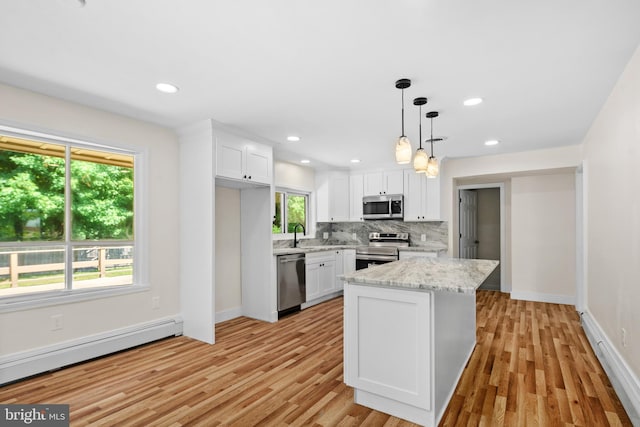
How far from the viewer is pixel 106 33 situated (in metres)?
1.97

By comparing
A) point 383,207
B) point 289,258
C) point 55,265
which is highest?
point 383,207

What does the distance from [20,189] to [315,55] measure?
2669 millimetres

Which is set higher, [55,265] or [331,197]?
[331,197]

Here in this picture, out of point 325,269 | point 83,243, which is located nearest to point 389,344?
point 83,243

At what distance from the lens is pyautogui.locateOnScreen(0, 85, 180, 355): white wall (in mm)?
2691

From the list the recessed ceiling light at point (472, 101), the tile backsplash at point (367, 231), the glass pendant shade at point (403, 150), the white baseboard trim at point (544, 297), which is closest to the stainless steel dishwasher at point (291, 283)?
the tile backsplash at point (367, 231)

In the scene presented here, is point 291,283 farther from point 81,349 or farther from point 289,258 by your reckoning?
point 81,349

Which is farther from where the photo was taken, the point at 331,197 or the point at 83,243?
the point at 331,197

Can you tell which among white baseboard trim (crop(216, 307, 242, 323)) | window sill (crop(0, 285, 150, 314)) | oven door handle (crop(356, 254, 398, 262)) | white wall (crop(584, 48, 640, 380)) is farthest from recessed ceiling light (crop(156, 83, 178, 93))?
oven door handle (crop(356, 254, 398, 262))

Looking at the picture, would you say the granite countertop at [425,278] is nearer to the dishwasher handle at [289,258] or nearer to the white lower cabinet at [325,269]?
the dishwasher handle at [289,258]

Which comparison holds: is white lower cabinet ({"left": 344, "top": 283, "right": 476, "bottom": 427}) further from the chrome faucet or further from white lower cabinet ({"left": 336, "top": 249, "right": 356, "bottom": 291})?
white lower cabinet ({"left": 336, "top": 249, "right": 356, "bottom": 291})

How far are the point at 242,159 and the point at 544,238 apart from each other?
15.9 ft

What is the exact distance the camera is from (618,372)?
249cm

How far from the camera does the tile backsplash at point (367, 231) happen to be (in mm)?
5730
